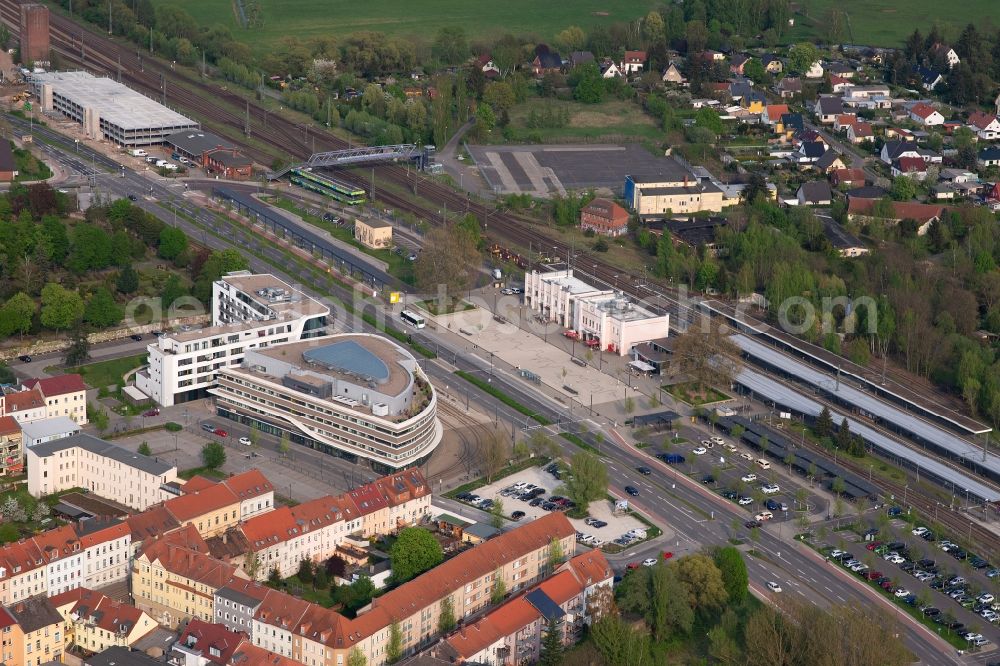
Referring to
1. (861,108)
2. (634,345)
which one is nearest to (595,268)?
(634,345)

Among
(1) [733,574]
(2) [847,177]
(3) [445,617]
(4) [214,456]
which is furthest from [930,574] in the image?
(2) [847,177]

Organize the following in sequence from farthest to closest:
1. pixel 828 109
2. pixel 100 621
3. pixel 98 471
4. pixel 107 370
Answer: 1. pixel 828 109
2. pixel 107 370
3. pixel 98 471
4. pixel 100 621

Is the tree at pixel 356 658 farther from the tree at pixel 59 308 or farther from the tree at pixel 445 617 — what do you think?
the tree at pixel 59 308

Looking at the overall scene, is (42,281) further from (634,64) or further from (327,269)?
(634,64)

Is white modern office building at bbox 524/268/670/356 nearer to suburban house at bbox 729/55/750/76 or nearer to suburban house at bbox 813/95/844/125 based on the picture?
suburban house at bbox 813/95/844/125

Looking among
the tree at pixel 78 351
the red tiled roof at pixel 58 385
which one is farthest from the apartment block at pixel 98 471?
the tree at pixel 78 351

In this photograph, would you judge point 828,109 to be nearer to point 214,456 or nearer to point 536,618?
point 214,456
